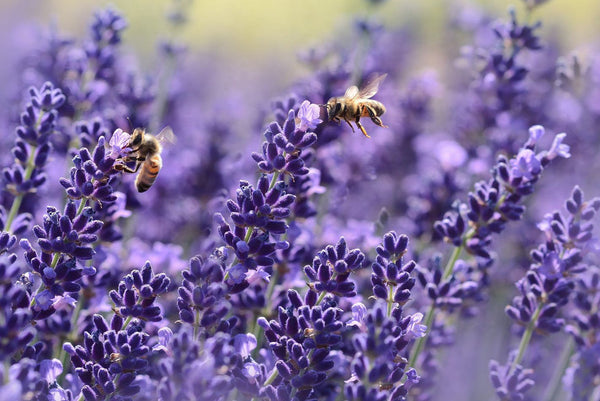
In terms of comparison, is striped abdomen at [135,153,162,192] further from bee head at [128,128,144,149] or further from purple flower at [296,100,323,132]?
purple flower at [296,100,323,132]

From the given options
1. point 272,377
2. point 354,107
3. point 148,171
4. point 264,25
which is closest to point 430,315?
point 272,377

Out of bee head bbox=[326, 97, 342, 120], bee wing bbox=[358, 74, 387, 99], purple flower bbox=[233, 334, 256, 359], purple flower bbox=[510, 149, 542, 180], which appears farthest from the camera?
bee wing bbox=[358, 74, 387, 99]

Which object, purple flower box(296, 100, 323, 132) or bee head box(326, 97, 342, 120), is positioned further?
bee head box(326, 97, 342, 120)

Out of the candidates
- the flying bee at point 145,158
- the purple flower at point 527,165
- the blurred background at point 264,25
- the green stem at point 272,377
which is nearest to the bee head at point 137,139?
the flying bee at point 145,158

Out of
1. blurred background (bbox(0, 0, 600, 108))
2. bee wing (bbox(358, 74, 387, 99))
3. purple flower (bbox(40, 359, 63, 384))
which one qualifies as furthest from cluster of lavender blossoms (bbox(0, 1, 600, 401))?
blurred background (bbox(0, 0, 600, 108))

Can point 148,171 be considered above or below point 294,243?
above

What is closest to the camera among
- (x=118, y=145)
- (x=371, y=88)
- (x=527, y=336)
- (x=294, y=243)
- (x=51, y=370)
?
(x=51, y=370)

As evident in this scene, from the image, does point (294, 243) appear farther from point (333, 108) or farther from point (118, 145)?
point (118, 145)

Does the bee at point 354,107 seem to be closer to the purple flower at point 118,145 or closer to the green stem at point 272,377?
the purple flower at point 118,145
